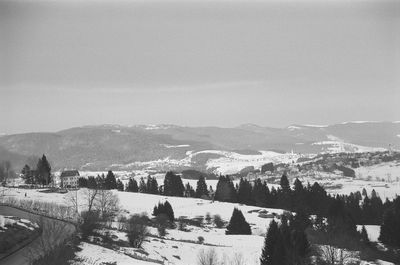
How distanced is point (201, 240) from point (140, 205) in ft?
141

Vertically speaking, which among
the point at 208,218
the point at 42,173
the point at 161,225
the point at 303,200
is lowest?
the point at 208,218

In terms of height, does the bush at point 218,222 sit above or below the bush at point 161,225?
below

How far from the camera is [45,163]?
13162cm

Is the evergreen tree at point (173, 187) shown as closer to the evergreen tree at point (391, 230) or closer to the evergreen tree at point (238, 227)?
the evergreen tree at point (238, 227)

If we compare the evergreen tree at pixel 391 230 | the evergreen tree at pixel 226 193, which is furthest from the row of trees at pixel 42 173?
the evergreen tree at pixel 391 230

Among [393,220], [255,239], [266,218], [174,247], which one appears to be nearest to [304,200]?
[266,218]

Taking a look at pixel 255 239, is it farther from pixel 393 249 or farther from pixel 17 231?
pixel 17 231

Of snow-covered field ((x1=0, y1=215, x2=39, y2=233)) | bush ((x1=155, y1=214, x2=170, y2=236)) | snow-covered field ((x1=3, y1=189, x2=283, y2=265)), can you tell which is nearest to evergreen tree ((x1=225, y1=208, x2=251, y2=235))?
snow-covered field ((x1=3, y1=189, x2=283, y2=265))

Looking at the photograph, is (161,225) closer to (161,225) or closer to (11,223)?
(161,225)

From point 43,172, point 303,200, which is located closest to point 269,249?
point 303,200

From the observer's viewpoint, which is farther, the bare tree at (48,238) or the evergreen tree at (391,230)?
the evergreen tree at (391,230)

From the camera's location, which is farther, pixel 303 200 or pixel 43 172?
pixel 43 172

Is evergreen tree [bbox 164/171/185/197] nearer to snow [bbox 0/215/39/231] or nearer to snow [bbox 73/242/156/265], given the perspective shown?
snow [bbox 0/215/39/231]

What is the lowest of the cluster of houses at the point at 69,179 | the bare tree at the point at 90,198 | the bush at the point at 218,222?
the bush at the point at 218,222
